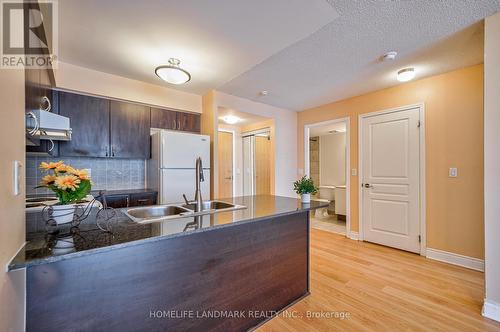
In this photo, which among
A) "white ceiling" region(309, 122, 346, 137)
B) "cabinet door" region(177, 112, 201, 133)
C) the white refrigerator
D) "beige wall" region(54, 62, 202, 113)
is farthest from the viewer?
"white ceiling" region(309, 122, 346, 137)

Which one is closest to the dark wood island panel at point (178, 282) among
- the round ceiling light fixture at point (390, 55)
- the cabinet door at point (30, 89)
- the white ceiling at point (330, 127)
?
the cabinet door at point (30, 89)

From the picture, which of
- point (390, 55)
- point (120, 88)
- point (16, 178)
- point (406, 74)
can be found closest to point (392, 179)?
point (406, 74)

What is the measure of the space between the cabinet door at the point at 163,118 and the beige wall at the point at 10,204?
93.2 inches

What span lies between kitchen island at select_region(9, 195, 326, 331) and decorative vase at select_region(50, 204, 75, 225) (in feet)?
0.21

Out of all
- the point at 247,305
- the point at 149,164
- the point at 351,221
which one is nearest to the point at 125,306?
the point at 247,305

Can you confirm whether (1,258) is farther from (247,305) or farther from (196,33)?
(196,33)

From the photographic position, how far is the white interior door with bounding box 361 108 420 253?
2979mm

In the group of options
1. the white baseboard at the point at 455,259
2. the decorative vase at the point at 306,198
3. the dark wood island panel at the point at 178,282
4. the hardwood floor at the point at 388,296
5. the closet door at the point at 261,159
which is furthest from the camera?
the closet door at the point at 261,159

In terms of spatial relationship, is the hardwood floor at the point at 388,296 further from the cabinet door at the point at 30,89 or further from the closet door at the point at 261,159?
the closet door at the point at 261,159

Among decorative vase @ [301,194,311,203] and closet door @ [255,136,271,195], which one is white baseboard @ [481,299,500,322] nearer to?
decorative vase @ [301,194,311,203]

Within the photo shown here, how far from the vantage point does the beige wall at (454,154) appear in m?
2.48

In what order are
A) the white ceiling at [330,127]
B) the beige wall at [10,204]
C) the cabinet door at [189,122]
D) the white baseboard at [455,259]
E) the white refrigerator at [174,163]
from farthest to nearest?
the white ceiling at [330,127]
the cabinet door at [189,122]
the white refrigerator at [174,163]
the white baseboard at [455,259]
the beige wall at [10,204]

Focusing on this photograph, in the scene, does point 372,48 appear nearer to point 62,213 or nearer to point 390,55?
point 390,55

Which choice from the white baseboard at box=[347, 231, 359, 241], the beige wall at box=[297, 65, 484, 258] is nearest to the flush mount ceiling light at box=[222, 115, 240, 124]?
the beige wall at box=[297, 65, 484, 258]
